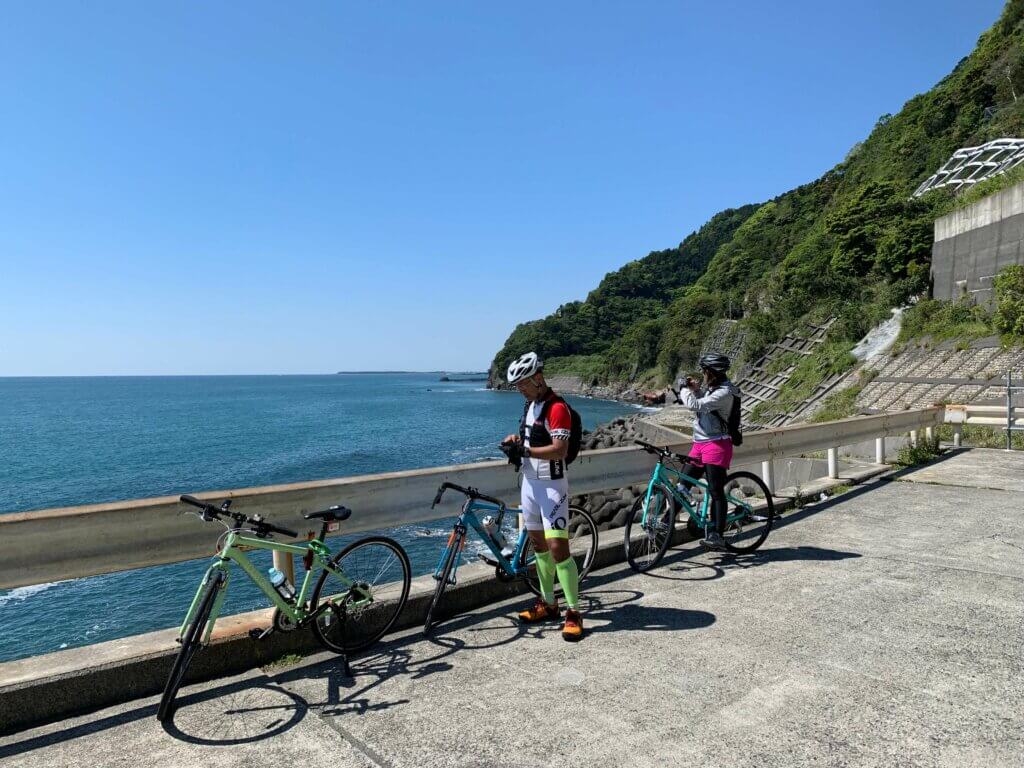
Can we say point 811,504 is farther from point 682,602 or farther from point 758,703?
point 758,703

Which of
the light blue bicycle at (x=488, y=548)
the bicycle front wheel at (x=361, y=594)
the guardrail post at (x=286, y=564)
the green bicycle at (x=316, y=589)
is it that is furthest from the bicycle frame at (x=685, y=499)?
the guardrail post at (x=286, y=564)

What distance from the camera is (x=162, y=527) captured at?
4.13 meters

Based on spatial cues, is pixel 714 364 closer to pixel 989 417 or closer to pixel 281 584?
pixel 281 584

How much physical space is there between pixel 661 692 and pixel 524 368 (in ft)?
7.52

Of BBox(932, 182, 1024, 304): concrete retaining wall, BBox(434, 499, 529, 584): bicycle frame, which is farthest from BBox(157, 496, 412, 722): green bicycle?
BBox(932, 182, 1024, 304): concrete retaining wall

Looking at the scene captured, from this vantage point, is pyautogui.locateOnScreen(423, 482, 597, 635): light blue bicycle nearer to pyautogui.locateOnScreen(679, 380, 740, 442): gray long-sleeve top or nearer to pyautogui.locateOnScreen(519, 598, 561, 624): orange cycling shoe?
pyautogui.locateOnScreen(519, 598, 561, 624): orange cycling shoe

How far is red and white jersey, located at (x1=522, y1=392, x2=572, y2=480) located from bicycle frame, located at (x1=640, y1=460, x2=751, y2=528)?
176cm

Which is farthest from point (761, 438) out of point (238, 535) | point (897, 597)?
point (238, 535)

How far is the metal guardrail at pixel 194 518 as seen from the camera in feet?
12.2

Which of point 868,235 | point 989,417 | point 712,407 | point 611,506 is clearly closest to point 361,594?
point 712,407

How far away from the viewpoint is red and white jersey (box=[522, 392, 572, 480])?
4.70 m

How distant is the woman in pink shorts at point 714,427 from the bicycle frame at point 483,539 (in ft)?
7.26

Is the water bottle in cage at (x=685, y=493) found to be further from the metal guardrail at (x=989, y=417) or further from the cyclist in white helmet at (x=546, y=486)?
the metal guardrail at (x=989, y=417)

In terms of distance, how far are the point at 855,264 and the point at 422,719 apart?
191 ft
